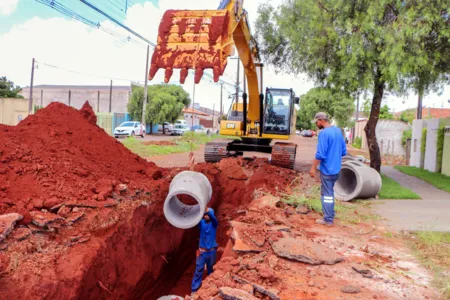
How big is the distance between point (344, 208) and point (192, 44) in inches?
166

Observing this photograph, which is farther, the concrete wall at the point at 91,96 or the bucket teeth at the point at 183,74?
the concrete wall at the point at 91,96

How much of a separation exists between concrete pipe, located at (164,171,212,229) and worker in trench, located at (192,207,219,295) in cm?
29

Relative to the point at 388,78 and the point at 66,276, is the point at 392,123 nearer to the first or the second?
the point at 388,78

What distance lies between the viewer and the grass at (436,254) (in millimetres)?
4411

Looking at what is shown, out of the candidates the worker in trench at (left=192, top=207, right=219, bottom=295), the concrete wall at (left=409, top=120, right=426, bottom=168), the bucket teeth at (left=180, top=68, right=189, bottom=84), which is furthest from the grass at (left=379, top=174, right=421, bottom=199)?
the concrete wall at (left=409, top=120, right=426, bottom=168)

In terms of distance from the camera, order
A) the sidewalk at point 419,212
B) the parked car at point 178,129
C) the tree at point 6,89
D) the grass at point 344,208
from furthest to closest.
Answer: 1. the parked car at point 178,129
2. the tree at point 6,89
3. the grass at point 344,208
4. the sidewalk at point 419,212

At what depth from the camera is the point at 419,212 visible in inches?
325

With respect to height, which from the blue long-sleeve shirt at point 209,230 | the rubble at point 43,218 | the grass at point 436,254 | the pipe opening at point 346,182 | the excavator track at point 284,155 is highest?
the excavator track at point 284,155

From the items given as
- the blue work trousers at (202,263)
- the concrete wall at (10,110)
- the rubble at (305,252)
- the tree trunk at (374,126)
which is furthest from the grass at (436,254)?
the concrete wall at (10,110)

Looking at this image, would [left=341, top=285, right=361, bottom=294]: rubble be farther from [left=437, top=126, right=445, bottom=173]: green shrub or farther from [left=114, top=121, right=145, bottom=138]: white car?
[left=114, top=121, right=145, bottom=138]: white car

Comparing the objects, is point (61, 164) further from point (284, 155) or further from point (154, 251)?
point (284, 155)

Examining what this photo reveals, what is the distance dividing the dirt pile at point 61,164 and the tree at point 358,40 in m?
5.72

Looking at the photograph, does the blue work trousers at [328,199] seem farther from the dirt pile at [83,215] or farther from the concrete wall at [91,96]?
the concrete wall at [91,96]

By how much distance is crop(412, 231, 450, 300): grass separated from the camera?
4411 mm
